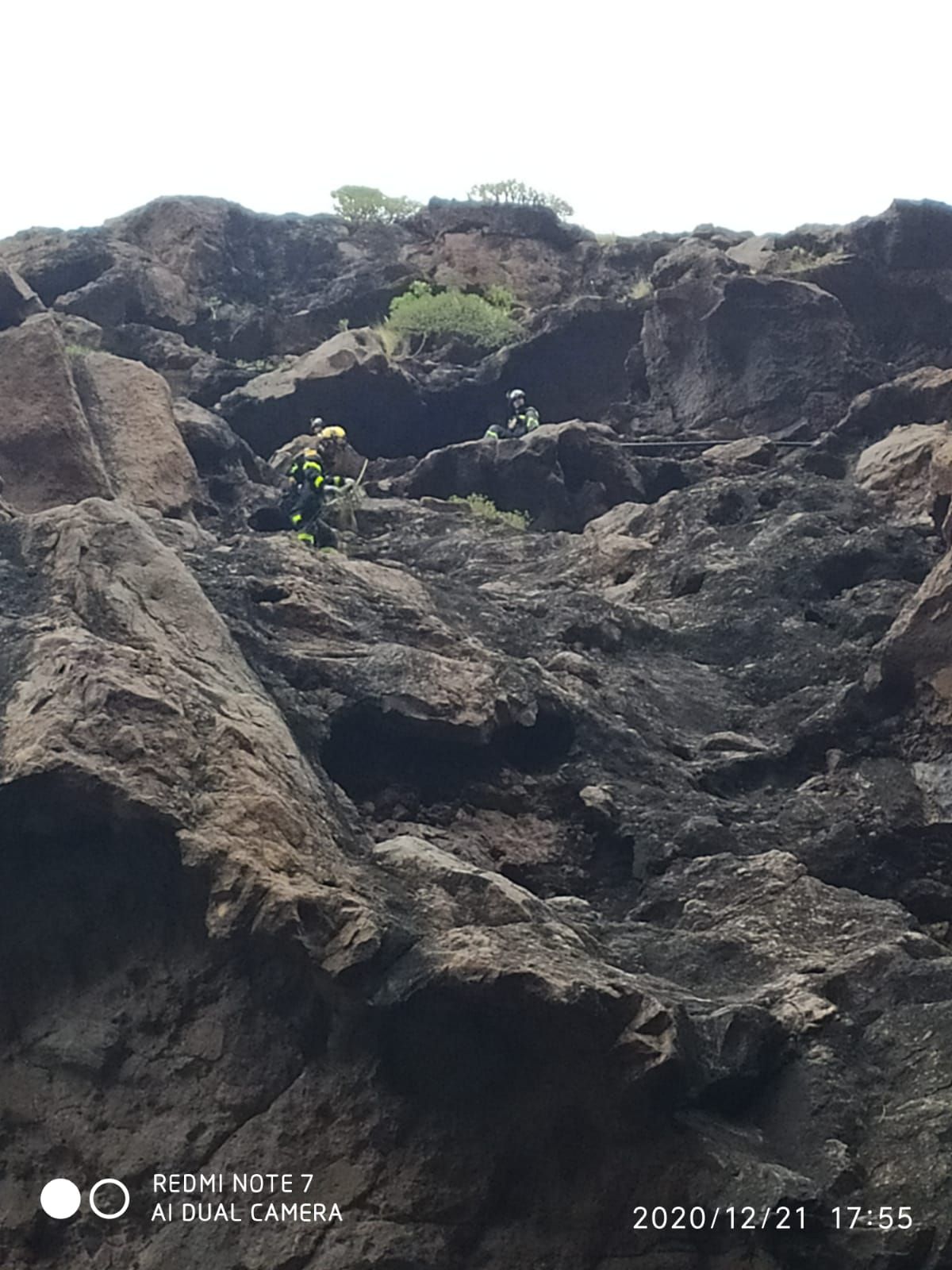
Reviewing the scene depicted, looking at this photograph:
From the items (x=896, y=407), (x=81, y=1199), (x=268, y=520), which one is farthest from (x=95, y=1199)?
(x=896, y=407)

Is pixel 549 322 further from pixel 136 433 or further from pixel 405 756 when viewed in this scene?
pixel 405 756

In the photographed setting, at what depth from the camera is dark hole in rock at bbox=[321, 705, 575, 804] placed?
1106cm

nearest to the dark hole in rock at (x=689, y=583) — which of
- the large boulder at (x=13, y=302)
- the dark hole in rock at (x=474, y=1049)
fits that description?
the dark hole in rock at (x=474, y=1049)

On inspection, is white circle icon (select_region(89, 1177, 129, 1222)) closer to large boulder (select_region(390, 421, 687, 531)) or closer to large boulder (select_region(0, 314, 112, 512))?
large boulder (select_region(0, 314, 112, 512))

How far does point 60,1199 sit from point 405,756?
4778 mm

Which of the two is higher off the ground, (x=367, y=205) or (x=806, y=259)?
(x=367, y=205)

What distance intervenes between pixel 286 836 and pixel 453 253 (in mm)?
21344

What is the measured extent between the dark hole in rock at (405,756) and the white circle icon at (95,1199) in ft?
12.8

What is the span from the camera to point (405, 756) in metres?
11.3

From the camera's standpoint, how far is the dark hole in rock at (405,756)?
11062 millimetres

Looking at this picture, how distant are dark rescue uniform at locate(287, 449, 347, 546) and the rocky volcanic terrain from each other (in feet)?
1.71

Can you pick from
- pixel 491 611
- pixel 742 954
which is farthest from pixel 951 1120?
pixel 491 611

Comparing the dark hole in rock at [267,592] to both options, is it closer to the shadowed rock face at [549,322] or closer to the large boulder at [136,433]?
the large boulder at [136,433]

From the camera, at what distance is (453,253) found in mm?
27531
